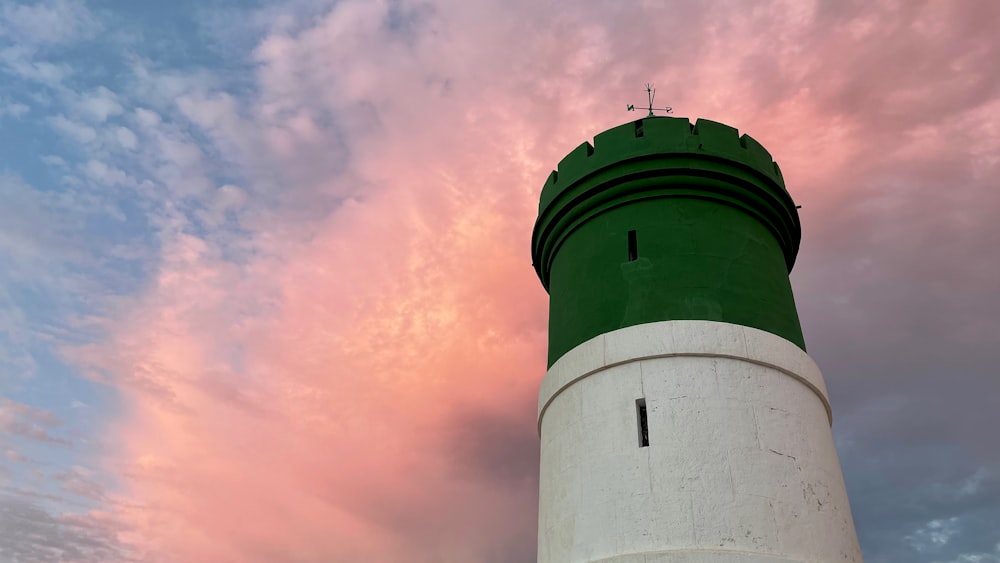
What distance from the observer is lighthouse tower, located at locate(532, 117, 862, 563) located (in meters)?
8.60

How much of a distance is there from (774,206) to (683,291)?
9.84 feet

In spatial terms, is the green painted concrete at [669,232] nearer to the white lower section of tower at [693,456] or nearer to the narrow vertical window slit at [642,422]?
the white lower section of tower at [693,456]

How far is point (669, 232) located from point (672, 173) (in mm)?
1149

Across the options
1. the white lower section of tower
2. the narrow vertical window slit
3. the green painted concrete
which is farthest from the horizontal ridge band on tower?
the narrow vertical window slit

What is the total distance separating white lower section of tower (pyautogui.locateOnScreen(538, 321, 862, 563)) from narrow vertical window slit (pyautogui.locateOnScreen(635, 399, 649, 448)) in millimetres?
31

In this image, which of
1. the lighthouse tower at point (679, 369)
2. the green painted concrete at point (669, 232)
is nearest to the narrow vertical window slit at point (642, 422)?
the lighthouse tower at point (679, 369)

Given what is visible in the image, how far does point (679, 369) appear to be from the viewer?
31.4 feet

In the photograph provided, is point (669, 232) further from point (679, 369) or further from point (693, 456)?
point (693, 456)

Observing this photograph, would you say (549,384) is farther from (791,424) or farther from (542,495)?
(791,424)

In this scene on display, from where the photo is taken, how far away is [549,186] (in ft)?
43.1

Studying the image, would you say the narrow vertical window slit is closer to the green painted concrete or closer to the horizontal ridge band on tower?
the green painted concrete

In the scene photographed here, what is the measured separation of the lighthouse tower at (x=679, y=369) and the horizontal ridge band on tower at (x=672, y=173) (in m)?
0.03

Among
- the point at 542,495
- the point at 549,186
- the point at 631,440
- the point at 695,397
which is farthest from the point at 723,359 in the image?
the point at 549,186

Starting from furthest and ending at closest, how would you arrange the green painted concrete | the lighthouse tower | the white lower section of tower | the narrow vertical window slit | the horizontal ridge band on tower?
the horizontal ridge band on tower
the green painted concrete
the narrow vertical window slit
the lighthouse tower
the white lower section of tower
